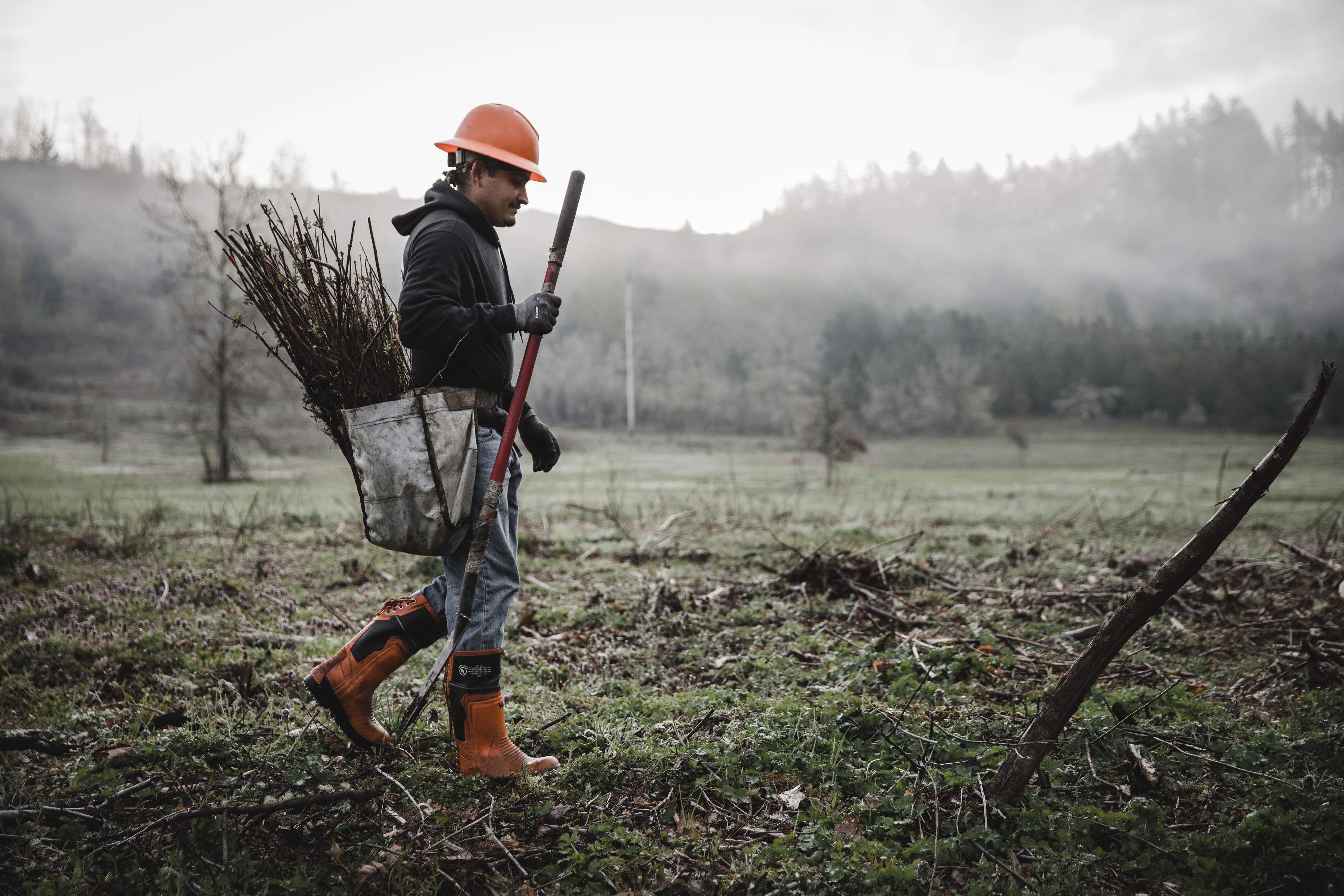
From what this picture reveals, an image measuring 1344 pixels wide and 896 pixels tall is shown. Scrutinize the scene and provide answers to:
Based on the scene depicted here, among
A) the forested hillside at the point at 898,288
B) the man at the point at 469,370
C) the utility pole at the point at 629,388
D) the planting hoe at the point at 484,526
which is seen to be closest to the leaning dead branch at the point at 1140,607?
the man at the point at 469,370

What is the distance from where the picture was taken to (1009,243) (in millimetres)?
168125

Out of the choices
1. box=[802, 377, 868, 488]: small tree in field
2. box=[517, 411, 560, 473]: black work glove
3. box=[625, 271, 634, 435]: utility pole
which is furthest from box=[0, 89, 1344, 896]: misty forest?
box=[625, 271, 634, 435]: utility pole

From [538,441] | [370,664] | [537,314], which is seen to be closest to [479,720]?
[370,664]

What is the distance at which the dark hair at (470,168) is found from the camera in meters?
3.33

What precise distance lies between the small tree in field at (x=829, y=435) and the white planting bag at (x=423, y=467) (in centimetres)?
2597

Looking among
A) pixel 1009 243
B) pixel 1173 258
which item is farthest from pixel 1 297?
pixel 1173 258

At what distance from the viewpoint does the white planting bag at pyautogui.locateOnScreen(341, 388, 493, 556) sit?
123 inches

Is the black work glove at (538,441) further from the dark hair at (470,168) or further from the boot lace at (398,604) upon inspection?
the dark hair at (470,168)

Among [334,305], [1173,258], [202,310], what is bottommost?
[334,305]

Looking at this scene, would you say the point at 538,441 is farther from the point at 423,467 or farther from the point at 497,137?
the point at 497,137

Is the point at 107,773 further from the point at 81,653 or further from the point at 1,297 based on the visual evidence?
the point at 1,297

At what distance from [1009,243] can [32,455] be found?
179 meters

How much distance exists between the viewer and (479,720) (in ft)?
10.5

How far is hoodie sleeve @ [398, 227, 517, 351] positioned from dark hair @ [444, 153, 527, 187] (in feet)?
1.22
